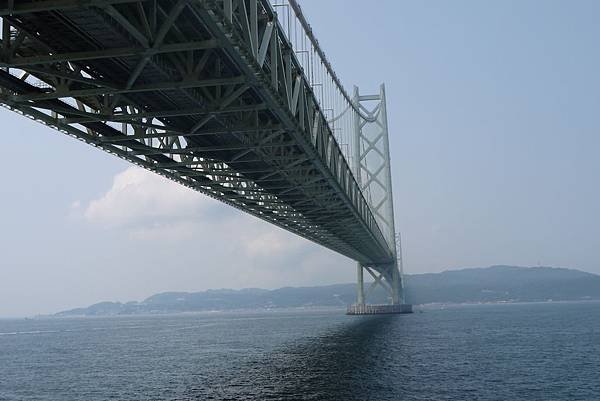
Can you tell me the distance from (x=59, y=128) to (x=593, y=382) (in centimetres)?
2844

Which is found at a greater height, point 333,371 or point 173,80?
point 173,80

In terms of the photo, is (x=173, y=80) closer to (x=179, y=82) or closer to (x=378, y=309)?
(x=179, y=82)

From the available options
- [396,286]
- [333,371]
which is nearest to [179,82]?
[333,371]

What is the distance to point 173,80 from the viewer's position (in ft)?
57.3

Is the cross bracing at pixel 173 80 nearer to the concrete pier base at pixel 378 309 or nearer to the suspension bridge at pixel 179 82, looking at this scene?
the suspension bridge at pixel 179 82

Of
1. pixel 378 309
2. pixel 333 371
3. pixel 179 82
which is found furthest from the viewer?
pixel 378 309

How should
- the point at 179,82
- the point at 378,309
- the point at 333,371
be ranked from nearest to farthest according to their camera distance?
1. the point at 179,82
2. the point at 333,371
3. the point at 378,309

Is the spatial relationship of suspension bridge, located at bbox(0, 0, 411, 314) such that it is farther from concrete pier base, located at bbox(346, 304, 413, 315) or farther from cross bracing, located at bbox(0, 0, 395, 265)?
concrete pier base, located at bbox(346, 304, 413, 315)

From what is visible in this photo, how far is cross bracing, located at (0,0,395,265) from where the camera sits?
14.0 metres

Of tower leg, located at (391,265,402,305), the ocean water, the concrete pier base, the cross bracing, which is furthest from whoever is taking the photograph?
the concrete pier base

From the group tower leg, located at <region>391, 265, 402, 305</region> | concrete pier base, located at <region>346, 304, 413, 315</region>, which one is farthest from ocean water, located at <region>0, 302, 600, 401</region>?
concrete pier base, located at <region>346, 304, 413, 315</region>

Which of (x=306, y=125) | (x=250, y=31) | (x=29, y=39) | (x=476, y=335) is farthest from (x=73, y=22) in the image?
(x=476, y=335)

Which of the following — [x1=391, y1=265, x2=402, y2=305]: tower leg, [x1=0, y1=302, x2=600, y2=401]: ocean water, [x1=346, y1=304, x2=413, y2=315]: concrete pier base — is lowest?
[x1=0, y1=302, x2=600, y2=401]: ocean water

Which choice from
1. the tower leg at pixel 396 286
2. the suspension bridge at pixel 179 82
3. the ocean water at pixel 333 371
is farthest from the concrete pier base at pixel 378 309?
the suspension bridge at pixel 179 82
